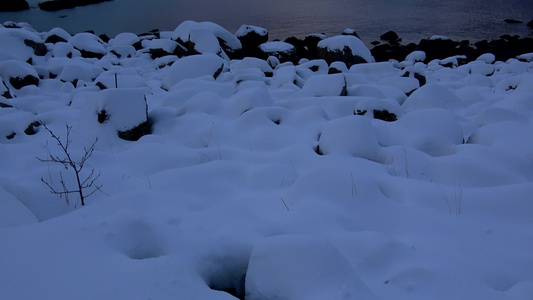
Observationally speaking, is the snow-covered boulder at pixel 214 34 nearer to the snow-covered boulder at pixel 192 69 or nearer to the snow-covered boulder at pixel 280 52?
the snow-covered boulder at pixel 280 52

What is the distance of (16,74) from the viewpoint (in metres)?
Result: 8.11

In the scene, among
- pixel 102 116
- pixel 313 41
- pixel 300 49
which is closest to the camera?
pixel 102 116

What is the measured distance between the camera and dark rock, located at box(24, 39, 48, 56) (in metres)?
10.9

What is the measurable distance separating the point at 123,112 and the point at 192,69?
324 cm

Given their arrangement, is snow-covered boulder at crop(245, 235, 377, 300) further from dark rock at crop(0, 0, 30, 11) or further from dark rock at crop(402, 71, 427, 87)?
dark rock at crop(0, 0, 30, 11)

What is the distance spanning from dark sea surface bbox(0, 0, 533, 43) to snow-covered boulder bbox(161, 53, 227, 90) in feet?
47.4

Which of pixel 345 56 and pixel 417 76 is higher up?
pixel 345 56

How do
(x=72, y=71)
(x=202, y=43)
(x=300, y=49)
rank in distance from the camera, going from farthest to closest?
1. (x=300, y=49)
2. (x=202, y=43)
3. (x=72, y=71)

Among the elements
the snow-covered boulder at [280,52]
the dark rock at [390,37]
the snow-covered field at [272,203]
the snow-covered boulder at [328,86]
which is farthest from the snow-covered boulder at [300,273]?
the dark rock at [390,37]

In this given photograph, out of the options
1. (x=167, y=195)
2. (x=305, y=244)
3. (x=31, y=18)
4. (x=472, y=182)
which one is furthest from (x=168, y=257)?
(x=31, y=18)

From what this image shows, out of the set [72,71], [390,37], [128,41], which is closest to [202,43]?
[72,71]

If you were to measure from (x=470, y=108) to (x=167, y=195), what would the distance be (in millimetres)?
5510

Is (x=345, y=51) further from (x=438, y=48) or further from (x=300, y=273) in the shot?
(x=300, y=273)

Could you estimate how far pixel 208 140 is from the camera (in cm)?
481
